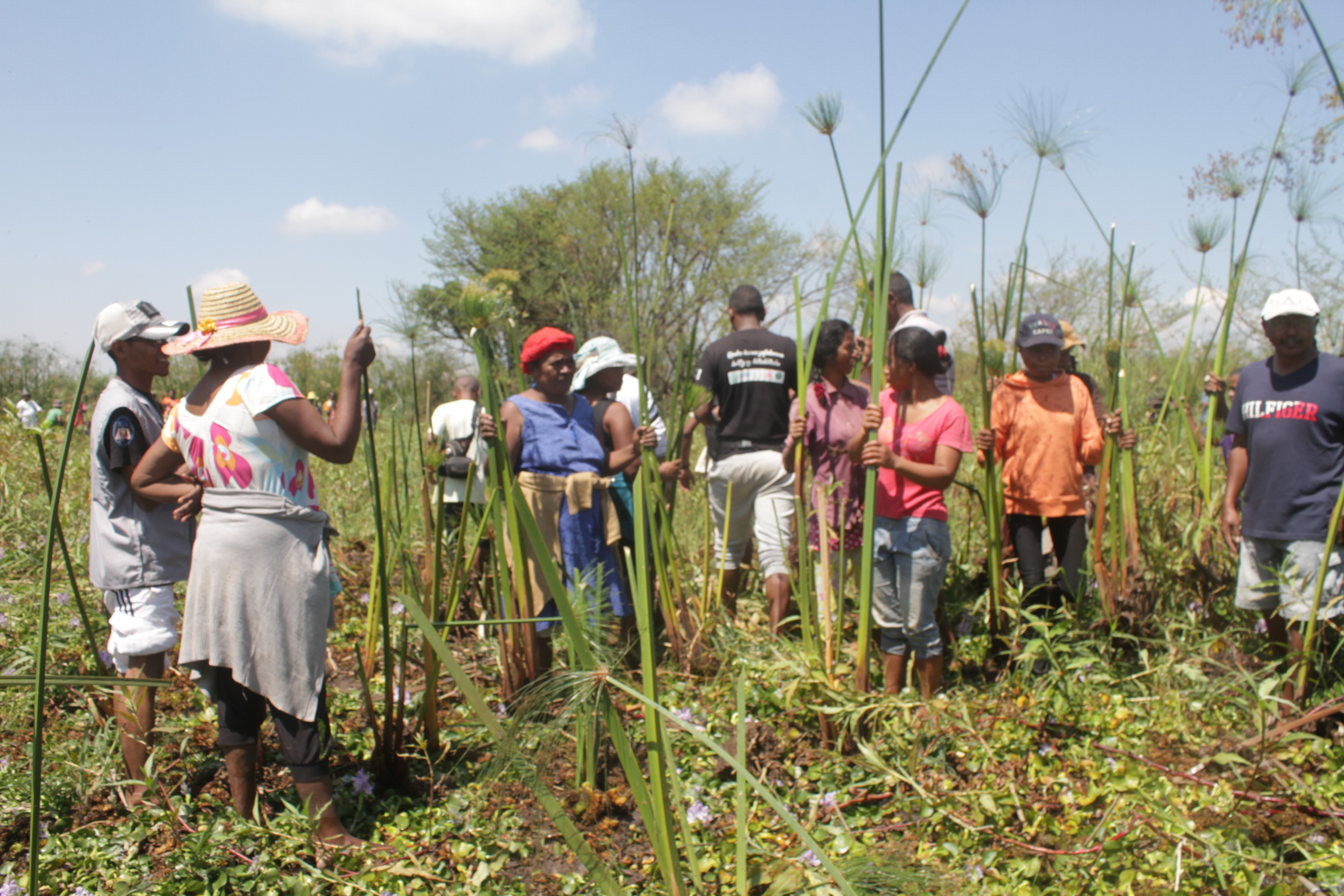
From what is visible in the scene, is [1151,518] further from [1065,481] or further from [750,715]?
[750,715]

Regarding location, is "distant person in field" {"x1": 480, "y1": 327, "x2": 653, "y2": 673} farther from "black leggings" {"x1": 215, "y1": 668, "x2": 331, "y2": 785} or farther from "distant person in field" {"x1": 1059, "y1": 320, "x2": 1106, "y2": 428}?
"distant person in field" {"x1": 1059, "y1": 320, "x2": 1106, "y2": 428}

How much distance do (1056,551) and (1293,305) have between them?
45.8 inches

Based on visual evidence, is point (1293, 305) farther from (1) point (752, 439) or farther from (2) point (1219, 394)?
(1) point (752, 439)

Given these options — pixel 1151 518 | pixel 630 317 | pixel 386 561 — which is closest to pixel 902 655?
pixel 1151 518

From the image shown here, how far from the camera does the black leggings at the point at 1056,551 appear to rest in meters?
3.22

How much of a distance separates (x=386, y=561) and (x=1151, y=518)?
294 cm

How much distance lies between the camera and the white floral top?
2.04 m

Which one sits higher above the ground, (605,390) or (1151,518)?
(605,390)

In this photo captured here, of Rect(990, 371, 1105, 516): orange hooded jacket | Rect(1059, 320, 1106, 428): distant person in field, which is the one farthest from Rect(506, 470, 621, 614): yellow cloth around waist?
Rect(1059, 320, 1106, 428): distant person in field

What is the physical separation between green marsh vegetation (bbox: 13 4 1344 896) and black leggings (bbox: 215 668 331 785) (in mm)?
185

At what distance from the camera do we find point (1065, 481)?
3172mm

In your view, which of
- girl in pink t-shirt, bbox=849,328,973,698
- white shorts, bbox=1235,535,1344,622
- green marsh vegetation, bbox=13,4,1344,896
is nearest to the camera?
green marsh vegetation, bbox=13,4,1344,896

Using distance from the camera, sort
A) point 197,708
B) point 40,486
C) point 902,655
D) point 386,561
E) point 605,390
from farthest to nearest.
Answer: point 40,486
point 605,390
point 197,708
point 902,655
point 386,561

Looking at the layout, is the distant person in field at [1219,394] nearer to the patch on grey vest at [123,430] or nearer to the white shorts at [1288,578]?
the white shorts at [1288,578]
